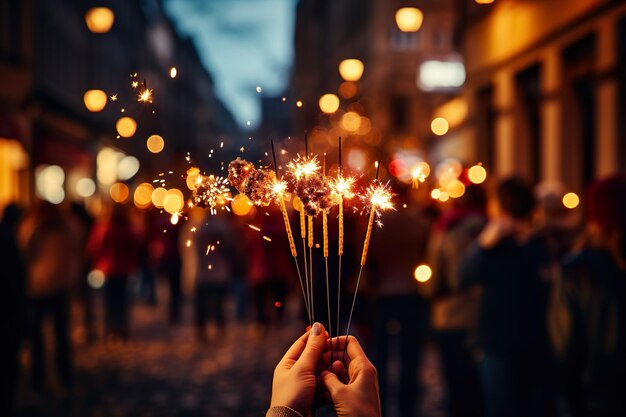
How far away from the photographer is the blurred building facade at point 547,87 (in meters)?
10.9

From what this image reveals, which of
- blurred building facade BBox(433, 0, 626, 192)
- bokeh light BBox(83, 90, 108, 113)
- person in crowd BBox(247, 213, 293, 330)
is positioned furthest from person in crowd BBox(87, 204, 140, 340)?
bokeh light BBox(83, 90, 108, 113)

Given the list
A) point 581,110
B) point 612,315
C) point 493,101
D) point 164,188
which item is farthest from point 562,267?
point 493,101

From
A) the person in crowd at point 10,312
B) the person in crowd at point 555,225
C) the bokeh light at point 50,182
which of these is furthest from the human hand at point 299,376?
the bokeh light at point 50,182

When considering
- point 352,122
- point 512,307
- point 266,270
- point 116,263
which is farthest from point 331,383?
point 352,122

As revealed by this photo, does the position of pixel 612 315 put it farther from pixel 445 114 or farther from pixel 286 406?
pixel 445 114

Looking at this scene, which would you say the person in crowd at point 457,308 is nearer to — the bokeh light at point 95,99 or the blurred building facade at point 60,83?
the blurred building facade at point 60,83

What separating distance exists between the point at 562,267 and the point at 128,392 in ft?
19.0

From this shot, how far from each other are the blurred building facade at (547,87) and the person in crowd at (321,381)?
871 cm

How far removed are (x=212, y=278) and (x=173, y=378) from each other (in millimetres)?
2941

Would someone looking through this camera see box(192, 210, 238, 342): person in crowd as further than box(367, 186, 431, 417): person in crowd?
Yes

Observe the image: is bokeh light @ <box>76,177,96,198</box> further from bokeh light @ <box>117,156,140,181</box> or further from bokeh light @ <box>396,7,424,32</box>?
bokeh light @ <box>396,7,424,32</box>

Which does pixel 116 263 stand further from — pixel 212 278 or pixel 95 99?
pixel 95 99

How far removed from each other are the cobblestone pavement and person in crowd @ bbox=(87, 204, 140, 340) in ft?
1.09

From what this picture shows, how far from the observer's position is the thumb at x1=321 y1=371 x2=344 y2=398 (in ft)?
7.09
